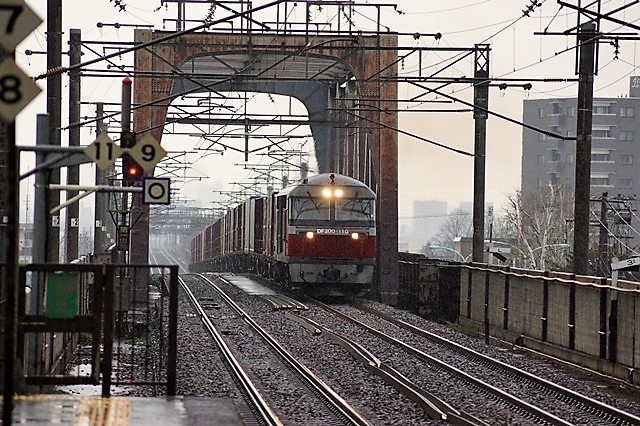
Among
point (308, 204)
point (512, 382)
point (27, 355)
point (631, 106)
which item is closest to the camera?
point (27, 355)

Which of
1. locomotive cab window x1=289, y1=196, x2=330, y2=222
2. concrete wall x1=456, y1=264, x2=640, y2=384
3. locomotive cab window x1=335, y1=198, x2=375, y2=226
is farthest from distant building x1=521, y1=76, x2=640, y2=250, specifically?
concrete wall x1=456, y1=264, x2=640, y2=384

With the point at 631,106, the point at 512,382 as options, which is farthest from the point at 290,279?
the point at 631,106

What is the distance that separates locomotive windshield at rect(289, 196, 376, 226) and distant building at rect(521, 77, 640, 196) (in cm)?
9268

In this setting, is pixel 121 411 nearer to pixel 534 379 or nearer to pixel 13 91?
pixel 13 91

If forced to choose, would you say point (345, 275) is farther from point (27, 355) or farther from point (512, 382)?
point (27, 355)

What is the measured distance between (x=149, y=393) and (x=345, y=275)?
60.5ft

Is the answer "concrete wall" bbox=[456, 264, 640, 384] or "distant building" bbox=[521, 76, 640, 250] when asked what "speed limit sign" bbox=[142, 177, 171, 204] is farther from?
"distant building" bbox=[521, 76, 640, 250]

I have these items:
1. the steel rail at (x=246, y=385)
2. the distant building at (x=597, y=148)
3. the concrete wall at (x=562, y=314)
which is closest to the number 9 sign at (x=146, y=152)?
the steel rail at (x=246, y=385)

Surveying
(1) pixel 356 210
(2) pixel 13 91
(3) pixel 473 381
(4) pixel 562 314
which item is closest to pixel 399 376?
(3) pixel 473 381

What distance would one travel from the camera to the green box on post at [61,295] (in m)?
12.2

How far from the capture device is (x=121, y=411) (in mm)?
11680

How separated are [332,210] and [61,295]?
2129 centimetres

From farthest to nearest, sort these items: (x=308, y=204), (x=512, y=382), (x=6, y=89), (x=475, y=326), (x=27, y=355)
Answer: (x=308, y=204) → (x=475, y=326) → (x=512, y=382) → (x=27, y=355) → (x=6, y=89)

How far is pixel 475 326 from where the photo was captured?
2875cm
